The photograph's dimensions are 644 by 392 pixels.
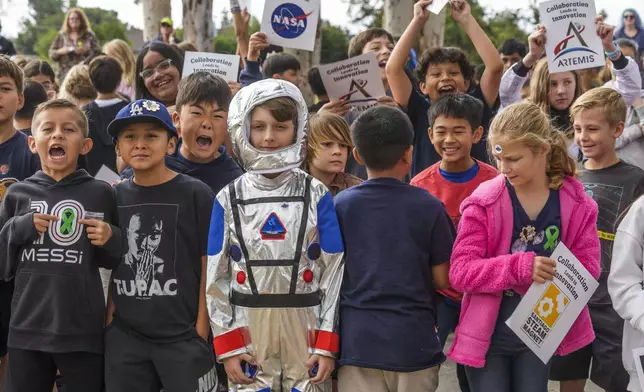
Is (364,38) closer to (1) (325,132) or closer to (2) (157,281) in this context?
(1) (325,132)

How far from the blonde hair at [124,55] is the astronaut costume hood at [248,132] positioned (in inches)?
223

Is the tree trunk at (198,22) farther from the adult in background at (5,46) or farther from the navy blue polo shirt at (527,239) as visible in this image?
the navy blue polo shirt at (527,239)

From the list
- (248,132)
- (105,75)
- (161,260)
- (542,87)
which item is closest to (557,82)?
(542,87)

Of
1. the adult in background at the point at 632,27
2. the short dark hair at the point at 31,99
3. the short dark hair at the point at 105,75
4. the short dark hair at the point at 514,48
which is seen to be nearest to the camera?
the short dark hair at the point at 31,99

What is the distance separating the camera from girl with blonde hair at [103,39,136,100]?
8.70m

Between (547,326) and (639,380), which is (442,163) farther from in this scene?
(639,380)

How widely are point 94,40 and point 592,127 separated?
28.0 feet

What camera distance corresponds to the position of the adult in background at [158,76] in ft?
16.7

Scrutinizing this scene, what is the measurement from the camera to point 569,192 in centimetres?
344

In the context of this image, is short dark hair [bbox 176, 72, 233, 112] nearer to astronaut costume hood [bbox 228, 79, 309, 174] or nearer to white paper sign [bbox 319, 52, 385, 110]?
A: astronaut costume hood [bbox 228, 79, 309, 174]

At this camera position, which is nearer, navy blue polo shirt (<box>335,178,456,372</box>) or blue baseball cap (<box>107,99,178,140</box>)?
navy blue polo shirt (<box>335,178,456,372</box>)

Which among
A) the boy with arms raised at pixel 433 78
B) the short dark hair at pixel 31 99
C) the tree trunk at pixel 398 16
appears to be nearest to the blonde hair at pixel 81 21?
the tree trunk at pixel 398 16

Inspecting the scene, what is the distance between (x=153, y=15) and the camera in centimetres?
1306

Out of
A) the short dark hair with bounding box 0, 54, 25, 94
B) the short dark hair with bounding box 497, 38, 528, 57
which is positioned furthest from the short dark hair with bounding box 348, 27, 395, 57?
the short dark hair with bounding box 0, 54, 25, 94
